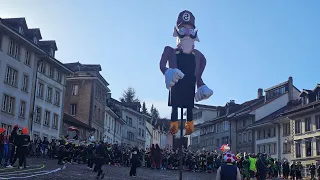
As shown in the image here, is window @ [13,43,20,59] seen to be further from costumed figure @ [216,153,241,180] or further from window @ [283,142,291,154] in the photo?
costumed figure @ [216,153,241,180]

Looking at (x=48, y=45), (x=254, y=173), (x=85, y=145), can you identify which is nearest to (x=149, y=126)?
(x=48, y=45)

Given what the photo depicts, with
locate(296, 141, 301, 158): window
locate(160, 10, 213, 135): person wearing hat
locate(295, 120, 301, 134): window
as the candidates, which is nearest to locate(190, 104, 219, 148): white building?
locate(295, 120, 301, 134): window

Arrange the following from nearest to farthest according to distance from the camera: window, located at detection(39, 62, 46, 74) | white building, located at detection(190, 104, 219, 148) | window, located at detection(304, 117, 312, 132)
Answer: window, located at detection(39, 62, 46, 74)
window, located at detection(304, 117, 312, 132)
white building, located at detection(190, 104, 219, 148)

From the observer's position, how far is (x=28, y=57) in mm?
50281

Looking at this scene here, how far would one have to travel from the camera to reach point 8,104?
46344 millimetres

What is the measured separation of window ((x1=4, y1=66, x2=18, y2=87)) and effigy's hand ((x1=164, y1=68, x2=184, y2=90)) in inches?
1338

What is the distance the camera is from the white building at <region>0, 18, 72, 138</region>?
45.2 m

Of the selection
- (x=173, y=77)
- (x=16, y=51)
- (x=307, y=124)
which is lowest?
(x=173, y=77)

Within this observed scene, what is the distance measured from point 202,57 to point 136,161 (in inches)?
389

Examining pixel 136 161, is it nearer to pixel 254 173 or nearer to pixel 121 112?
pixel 254 173

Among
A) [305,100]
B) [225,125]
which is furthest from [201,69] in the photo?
[225,125]

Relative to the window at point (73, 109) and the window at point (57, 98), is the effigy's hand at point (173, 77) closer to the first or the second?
the window at point (57, 98)

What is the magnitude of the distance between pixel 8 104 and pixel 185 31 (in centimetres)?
3445

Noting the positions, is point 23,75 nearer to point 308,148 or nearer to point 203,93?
point 308,148
